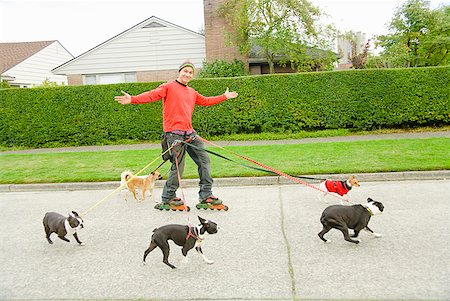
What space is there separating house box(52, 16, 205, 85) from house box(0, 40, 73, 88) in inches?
295

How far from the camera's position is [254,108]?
1527cm

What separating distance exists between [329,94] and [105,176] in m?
9.14

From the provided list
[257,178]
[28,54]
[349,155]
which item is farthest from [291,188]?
[28,54]

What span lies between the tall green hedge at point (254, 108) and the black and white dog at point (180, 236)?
11.3m

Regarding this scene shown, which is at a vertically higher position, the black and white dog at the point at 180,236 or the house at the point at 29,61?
the house at the point at 29,61

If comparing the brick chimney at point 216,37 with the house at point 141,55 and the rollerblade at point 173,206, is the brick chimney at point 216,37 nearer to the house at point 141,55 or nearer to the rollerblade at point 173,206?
the house at point 141,55

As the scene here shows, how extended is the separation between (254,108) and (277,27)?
5247 mm

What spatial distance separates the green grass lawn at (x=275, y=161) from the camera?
8.75 m

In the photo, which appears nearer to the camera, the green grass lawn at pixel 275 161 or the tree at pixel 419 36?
the green grass lawn at pixel 275 161

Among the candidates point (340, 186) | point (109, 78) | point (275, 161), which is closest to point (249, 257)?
point (340, 186)

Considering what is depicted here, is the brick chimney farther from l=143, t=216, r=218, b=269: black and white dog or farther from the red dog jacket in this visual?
l=143, t=216, r=218, b=269: black and white dog

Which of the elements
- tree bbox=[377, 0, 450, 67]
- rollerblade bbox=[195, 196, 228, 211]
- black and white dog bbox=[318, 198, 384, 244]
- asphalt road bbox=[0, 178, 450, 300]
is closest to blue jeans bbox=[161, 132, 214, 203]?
rollerblade bbox=[195, 196, 228, 211]

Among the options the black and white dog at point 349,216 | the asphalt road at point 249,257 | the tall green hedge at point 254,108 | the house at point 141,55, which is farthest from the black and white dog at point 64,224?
the house at point 141,55

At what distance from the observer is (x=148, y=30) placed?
21.6 meters
